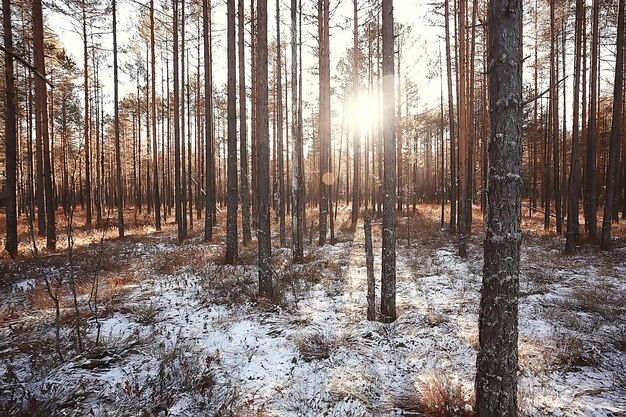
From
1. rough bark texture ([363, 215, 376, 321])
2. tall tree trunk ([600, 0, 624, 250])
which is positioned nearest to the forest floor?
rough bark texture ([363, 215, 376, 321])

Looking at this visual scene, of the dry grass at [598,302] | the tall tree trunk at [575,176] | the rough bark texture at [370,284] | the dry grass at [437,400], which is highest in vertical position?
the tall tree trunk at [575,176]

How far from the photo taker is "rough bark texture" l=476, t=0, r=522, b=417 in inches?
114

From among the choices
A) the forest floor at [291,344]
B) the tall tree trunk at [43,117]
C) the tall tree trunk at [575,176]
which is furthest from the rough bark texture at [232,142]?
the tall tree trunk at [575,176]

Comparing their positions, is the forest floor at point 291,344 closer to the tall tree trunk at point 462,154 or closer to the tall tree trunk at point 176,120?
the tall tree trunk at point 462,154

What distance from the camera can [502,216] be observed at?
296cm

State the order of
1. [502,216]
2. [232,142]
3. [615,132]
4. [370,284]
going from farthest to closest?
[615,132] → [232,142] → [370,284] → [502,216]

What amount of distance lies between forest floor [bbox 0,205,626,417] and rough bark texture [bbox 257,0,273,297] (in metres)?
0.59

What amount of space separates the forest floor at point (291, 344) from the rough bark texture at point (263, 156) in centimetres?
59

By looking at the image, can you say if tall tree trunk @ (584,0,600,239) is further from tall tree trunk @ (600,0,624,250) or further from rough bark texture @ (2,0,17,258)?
rough bark texture @ (2,0,17,258)

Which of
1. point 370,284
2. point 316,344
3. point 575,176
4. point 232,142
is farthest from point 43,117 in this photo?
point 575,176

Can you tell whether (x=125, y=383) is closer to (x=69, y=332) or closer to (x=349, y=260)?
(x=69, y=332)

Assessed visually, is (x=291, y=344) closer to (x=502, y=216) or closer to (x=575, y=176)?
(x=502, y=216)

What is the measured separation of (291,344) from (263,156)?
3769 millimetres

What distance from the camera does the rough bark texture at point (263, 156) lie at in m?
6.71
